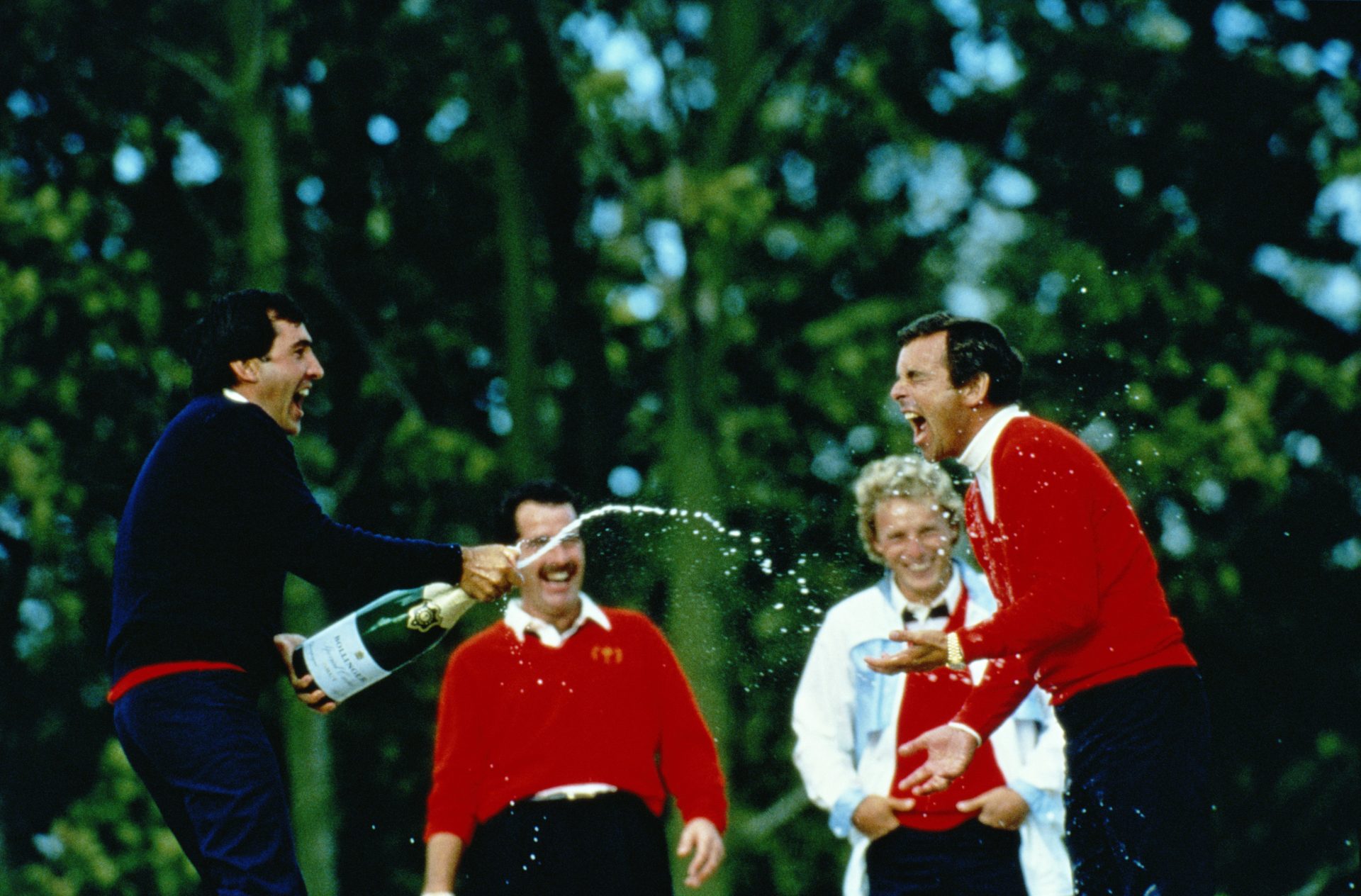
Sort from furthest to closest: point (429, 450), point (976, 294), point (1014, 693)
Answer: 1. point (976, 294)
2. point (429, 450)
3. point (1014, 693)

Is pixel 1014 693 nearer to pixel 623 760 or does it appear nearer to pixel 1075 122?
pixel 623 760

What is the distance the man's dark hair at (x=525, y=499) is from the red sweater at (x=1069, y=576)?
162 centimetres

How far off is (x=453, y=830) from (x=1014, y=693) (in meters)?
1.73

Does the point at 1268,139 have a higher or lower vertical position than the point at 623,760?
higher

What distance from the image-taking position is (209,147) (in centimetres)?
1264

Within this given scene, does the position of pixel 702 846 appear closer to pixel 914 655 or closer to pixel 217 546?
pixel 914 655

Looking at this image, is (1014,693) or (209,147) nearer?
(1014,693)

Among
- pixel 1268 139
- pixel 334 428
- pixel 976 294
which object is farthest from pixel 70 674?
pixel 1268 139

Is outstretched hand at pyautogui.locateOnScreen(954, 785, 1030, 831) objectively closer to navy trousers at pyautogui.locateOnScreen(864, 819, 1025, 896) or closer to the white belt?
navy trousers at pyautogui.locateOnScreen(864, 819, 1025, 896)

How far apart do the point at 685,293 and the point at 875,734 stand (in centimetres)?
721

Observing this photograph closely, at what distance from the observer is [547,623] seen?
196 inches

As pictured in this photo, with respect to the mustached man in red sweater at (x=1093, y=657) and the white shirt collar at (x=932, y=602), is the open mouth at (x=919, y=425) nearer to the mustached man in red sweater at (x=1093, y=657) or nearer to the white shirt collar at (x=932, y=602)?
the mustached man in red sweater at (x=1093, y=657)

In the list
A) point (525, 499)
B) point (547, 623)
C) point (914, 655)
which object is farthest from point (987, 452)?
point (525, 499)

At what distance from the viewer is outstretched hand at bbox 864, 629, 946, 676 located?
3877 mm
